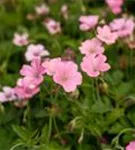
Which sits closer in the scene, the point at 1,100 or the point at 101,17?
the point at 1,100

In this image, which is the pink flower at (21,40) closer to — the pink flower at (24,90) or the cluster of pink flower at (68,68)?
the cluster of pink flower at (68,68)

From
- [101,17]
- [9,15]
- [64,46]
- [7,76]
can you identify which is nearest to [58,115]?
[7,76]

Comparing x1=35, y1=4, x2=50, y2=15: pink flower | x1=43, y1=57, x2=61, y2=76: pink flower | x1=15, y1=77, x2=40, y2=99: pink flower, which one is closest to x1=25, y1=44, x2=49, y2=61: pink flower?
x1=15, y1=77, x2=40, y2=99: pink flower

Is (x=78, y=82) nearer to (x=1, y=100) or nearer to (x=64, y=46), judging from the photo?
(x=1, y=100)

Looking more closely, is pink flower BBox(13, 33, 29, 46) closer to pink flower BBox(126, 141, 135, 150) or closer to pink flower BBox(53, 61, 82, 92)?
pink flower BBox(53, 61, 82, 92)

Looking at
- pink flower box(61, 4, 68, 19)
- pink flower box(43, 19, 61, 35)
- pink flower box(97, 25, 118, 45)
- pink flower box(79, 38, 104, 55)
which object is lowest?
pink flower box(79, 38, 104, 55)

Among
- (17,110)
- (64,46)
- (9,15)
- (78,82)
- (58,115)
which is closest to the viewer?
(78,82)

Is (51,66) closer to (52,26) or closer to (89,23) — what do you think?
(89,23)

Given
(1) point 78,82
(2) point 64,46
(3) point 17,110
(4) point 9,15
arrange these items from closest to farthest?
(1) point 78,82, (3) point 17,110, (2) point 64,46, (4) point 9,15
